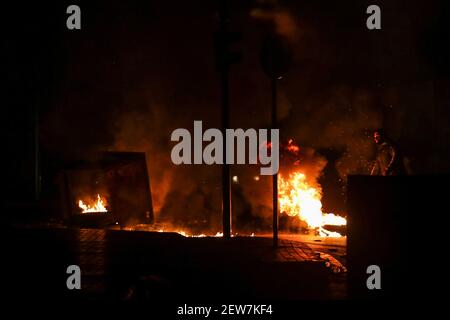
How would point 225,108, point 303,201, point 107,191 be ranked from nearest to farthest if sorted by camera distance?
point 225,108 < point 107,191 < point 303,201

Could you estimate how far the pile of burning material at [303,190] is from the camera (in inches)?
457

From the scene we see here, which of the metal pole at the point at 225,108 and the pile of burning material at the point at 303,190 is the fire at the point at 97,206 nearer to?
the pile of burning material at the point at 303,190

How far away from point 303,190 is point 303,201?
377 millimetres

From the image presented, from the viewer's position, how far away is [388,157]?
1055 cm

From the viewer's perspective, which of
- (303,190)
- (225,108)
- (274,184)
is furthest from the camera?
(303,190)

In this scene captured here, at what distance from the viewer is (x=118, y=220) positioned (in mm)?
11891

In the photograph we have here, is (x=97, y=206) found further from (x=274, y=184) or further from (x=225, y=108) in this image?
(x=274, y=184)

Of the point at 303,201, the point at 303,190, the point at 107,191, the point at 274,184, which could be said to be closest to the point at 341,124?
the point at 303,190

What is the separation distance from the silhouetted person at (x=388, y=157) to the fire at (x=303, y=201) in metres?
1.81

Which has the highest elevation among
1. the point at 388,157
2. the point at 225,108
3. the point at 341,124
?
the point at 341,124

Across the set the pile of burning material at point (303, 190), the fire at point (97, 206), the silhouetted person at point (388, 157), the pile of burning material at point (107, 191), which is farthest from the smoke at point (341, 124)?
the fire at point (97, 206)

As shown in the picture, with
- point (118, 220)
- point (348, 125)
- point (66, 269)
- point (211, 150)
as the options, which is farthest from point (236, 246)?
point (211, 150)

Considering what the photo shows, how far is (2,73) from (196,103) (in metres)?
5.40
